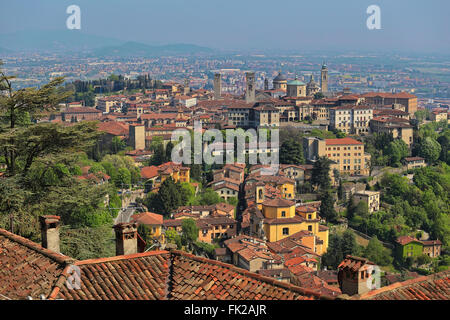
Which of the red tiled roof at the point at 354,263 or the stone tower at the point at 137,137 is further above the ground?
the red tiled roof at the point at 354,263

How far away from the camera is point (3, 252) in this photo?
4426 millimetres

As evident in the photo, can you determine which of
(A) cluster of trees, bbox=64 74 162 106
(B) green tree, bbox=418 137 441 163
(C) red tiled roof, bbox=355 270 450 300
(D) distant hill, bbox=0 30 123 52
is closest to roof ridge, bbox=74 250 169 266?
(C) red tiled roof, bbox=355 270 450 300

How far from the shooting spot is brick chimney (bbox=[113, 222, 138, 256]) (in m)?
4.51

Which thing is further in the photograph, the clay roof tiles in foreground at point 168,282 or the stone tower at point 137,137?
the stone tower at point 137,137

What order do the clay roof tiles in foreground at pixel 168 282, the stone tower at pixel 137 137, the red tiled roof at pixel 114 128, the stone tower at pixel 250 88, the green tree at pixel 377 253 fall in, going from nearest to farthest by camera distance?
the clay roof tiles in foreground at pixel 168 282 → the green tree at pixel 377 253 → the stone tower at pixel 137 137 → the red tiled roof at pixel 114 128 → the stone tower at pixel 250 88

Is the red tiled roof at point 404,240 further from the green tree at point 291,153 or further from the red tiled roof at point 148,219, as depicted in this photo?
the red tiled roof at point 148,219

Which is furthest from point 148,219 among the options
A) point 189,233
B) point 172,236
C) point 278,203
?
point 278,203

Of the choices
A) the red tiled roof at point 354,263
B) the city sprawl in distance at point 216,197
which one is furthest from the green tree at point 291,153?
the red tiled roof at point 354,263

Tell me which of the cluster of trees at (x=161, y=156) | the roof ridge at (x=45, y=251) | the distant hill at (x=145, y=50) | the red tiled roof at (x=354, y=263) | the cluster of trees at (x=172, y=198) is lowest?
the cluster of trees at (x=172, y=198)

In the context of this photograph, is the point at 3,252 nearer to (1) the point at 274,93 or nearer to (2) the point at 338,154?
(2) the point at 338,154

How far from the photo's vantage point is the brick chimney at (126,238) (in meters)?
4.51

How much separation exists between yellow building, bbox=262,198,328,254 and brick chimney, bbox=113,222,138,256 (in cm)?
1445

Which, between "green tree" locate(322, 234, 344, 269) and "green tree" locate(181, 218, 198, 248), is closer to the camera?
"green tree" locate(181, 218, 198, 248)

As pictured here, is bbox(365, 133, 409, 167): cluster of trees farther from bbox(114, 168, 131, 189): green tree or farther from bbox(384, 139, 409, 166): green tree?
bbox(114, 168, 131, 189): green tree
